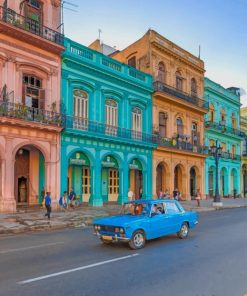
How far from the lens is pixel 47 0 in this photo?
72.1 feet

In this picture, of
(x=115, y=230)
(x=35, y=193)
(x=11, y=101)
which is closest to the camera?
(x=115, y=230)

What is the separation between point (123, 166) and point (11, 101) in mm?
10399

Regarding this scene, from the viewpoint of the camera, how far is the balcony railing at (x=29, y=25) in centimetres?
1882

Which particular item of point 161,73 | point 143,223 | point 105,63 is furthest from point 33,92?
point 161,73

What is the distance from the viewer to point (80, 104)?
23.4 metres

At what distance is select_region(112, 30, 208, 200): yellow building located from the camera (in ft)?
98.5

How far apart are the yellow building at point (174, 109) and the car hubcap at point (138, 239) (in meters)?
19.6

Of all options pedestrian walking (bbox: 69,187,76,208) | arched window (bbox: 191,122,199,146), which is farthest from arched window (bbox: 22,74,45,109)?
arched window (bbox: 191,122,199,146)

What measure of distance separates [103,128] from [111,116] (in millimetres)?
1768

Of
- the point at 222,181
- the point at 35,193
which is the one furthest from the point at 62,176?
the point at 222,181

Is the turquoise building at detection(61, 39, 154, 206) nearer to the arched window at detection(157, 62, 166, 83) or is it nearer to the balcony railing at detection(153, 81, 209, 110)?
the balcony railing at detection(153, 81, 209, 110)

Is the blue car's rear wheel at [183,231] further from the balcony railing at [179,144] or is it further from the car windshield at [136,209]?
the balcony railing at [179,144]

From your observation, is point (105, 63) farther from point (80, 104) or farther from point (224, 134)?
point (224, 134)

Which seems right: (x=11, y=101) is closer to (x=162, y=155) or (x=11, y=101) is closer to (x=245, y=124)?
(x=162, y=155)
